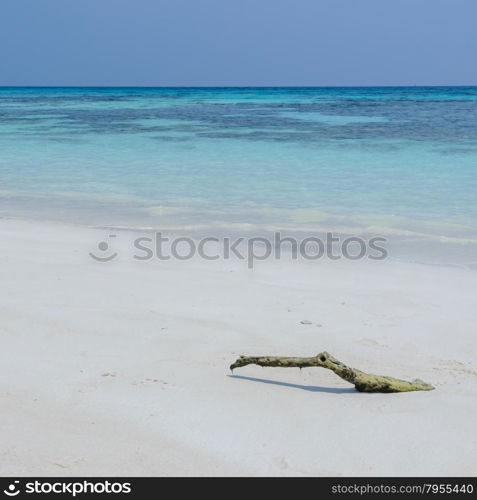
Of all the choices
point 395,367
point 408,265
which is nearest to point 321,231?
point 408,265

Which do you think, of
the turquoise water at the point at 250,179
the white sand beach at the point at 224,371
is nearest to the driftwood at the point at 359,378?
the white sand beach at the point at 224,371

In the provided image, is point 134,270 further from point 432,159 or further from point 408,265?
point 432,159

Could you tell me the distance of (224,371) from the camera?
339 centimetres

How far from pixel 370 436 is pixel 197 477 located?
79 centimetres

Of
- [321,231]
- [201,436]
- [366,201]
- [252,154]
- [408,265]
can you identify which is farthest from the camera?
[252,154]

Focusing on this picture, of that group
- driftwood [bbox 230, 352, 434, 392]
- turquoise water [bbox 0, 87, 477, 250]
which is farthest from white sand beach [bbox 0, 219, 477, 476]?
turquoise water [bbox 0, 87, 477, 250]

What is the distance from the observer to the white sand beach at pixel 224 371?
254cm

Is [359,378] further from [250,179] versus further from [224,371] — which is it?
[250,179]

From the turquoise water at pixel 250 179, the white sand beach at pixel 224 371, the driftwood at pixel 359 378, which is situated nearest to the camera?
the white sand beach at pixel 224 371

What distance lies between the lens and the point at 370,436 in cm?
272

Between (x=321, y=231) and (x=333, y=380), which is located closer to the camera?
(x=333, y=380)

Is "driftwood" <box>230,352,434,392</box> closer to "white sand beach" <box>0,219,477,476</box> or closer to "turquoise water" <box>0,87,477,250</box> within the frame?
"white sand beach" <box>0,219,477,476</box>

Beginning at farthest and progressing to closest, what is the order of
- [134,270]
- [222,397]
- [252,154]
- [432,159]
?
[252,154] → [432,159] → [134,270] → [222,397]

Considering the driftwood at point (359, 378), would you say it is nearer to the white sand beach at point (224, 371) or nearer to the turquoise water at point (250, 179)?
the white sand beach at point (224, 371)
